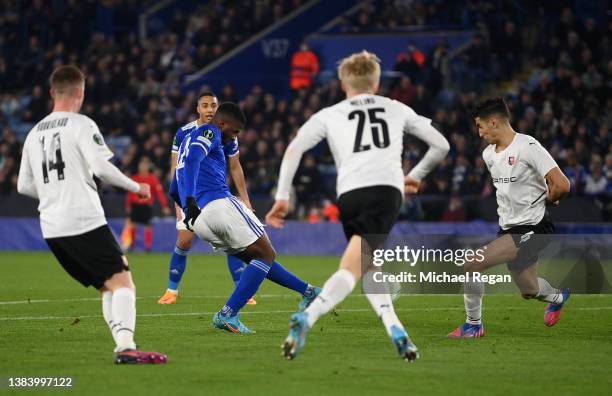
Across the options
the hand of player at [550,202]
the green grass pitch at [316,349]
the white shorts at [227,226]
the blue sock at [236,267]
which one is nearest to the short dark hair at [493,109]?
the hand of player at [550,202]

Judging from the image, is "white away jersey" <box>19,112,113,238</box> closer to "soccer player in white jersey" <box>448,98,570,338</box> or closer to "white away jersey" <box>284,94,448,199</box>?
"white away jersey" <box>284,94,448,199</box>

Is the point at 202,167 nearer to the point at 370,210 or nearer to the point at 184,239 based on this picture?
the point at 184,239

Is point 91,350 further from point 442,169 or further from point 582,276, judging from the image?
point 442,169

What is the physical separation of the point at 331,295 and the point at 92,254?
176cm

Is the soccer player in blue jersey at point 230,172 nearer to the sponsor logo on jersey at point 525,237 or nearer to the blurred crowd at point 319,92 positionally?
the sponsor logo on jersey at point 525,237

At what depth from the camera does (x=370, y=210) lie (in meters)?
7.98

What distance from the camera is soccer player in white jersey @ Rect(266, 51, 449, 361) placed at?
7969 mm

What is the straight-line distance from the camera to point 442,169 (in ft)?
79.8

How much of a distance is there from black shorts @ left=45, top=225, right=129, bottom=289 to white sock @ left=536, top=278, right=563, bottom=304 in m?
4.54

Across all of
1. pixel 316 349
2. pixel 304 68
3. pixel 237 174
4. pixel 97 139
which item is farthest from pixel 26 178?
pixel 304 68

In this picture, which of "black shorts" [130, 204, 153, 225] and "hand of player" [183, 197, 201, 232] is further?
"black shorts" [130, 204, 153, 225]

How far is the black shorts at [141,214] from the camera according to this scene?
24.4 m

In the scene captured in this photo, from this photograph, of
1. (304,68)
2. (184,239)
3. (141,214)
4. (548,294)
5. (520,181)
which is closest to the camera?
(520,181)

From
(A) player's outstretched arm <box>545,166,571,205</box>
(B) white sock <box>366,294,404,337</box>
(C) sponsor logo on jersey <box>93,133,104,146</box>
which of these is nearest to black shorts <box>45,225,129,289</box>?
(C) sponsor logo on jersey <box>93,133,104,146</box>
